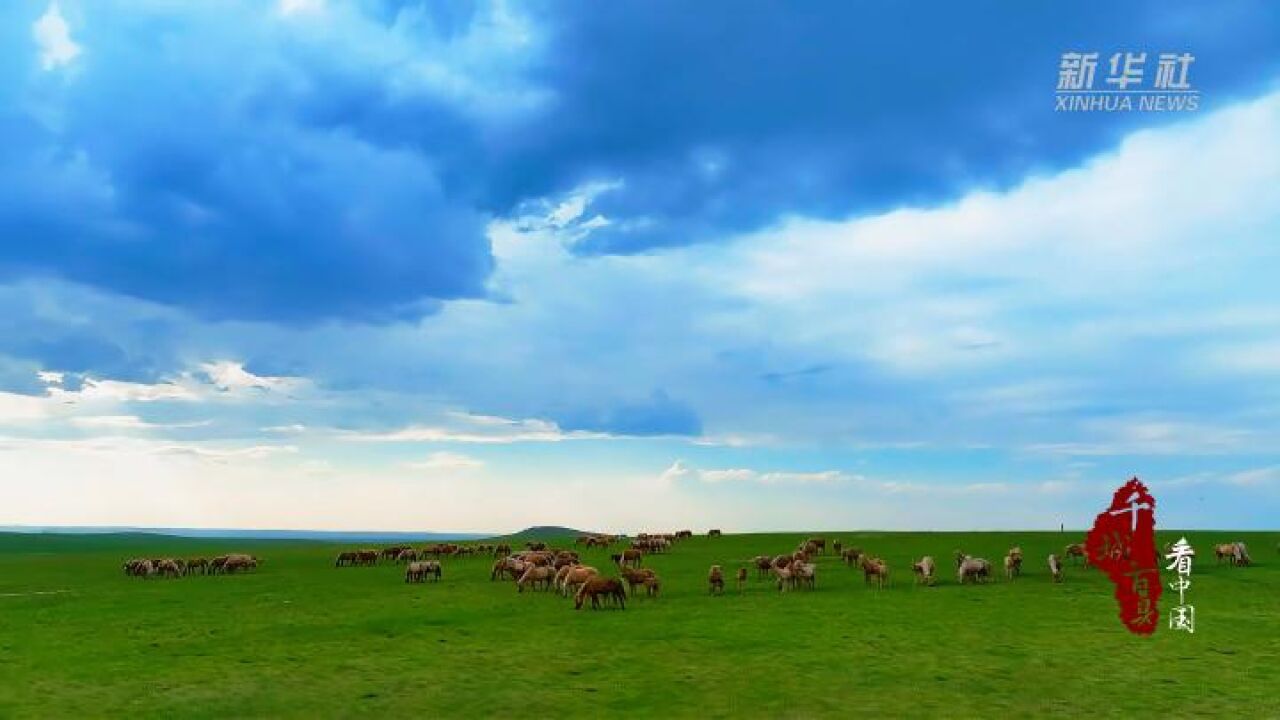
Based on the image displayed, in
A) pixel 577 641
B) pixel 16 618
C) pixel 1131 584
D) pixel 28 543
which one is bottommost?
pixel 28 543

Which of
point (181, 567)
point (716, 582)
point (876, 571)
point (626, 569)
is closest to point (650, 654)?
point (716, 582)

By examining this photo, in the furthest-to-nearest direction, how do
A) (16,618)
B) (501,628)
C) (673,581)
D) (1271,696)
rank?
(673,581), (16,618), (501,628), (1271,696)

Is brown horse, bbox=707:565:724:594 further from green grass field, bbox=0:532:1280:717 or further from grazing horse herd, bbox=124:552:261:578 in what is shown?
grazing horse herd, bbox=124:552:261:578

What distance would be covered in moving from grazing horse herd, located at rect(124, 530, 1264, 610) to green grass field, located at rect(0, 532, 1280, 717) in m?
1.26

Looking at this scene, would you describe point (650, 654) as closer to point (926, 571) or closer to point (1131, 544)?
point (1131, 544)

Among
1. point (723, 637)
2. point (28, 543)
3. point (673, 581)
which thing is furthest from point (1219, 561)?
point (28, 543)

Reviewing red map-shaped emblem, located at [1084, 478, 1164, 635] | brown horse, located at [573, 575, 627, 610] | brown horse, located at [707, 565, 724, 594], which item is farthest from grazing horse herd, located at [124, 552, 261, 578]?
red map-shaped emblem, located at [1084, 478, 1164, 635]

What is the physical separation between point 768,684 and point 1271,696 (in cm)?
1189

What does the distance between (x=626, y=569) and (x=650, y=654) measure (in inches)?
656

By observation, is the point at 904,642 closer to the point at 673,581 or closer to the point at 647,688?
the point at 647,688

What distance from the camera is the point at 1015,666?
76.1 ft

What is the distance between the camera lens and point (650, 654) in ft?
80.6

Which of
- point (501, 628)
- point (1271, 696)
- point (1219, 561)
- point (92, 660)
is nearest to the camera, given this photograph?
point (1271, 696)

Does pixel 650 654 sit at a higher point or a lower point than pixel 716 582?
higher
